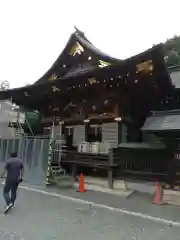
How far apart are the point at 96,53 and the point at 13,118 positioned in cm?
863

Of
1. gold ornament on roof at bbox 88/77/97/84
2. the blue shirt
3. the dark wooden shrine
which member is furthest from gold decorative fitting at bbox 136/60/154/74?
the blue shirt

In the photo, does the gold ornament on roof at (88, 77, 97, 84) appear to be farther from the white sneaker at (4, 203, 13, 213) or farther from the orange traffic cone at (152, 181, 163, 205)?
the white sneaker at (4, 203, 13, 213)

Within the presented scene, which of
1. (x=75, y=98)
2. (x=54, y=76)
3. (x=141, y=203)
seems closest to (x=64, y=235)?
(x=141, y=203)

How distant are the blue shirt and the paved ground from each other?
100 centimetres

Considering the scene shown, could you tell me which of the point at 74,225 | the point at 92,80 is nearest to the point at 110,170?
the point at 92,80

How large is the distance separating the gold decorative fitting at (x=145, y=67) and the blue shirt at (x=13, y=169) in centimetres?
558

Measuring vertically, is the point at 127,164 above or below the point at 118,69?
below

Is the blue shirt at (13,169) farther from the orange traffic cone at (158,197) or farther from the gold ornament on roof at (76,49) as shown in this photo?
the gold ornament on roof at (76,49)

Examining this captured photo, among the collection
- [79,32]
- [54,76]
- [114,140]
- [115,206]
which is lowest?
[115,206]

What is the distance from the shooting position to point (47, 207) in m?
8.82

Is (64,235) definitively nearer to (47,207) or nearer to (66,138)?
(47,207)

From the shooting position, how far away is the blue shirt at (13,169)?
8.15 meters

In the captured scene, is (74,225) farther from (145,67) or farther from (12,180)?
(145,67)

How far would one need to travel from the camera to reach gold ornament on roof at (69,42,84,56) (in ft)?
47.2
